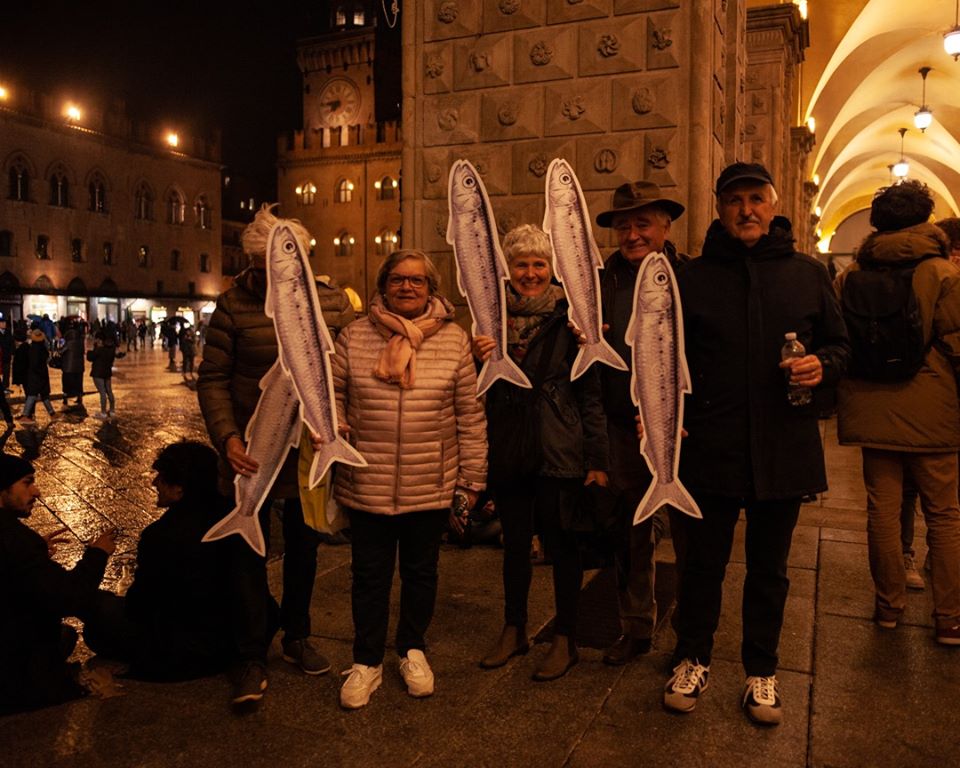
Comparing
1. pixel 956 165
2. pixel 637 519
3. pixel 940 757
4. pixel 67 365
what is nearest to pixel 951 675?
pixel 940 757

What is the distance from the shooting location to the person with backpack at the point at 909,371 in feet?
12.5

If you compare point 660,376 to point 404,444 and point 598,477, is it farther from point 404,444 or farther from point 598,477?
point 404,444

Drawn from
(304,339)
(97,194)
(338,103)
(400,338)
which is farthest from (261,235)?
(338,103)

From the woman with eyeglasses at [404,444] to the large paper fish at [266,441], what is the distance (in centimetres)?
20

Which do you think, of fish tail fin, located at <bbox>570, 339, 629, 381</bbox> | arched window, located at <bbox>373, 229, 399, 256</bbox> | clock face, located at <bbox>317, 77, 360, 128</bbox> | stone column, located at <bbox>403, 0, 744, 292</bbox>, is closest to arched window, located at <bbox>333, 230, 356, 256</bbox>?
arched window, located at <bbox>373, 229, 399, 256</bbox>

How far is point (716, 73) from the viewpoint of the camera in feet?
22.0

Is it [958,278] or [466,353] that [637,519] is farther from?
[958,278]

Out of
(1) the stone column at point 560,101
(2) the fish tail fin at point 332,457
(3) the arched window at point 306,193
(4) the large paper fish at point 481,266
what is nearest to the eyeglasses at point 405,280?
(4) the large paper fish at point 481,266

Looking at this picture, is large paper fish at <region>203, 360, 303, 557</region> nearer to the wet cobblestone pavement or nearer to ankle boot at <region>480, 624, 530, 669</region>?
ankle boot at <region>480, 624, 530, 669</region>

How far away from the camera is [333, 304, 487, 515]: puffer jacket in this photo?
10.7 feet

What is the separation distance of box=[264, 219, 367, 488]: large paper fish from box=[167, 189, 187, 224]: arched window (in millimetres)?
51996

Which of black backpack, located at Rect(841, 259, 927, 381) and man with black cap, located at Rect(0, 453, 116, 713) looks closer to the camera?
man with black cap, located at Rect(0, 453, 116, 713)

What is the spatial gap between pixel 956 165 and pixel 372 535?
30674 mm

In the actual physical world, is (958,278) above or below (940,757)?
above
